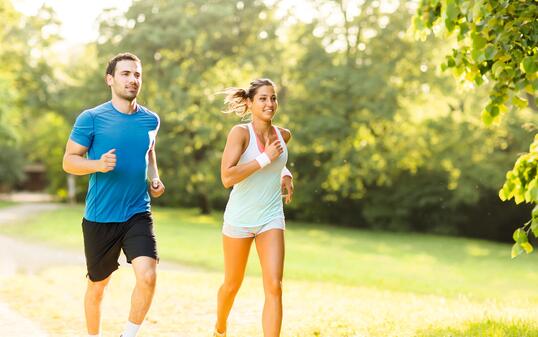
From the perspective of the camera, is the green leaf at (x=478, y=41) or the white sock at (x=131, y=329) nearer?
the green leaf at (x=478, y=41)

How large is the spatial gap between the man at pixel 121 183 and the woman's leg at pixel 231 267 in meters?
0.59

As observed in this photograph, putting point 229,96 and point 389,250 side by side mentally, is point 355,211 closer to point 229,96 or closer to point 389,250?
point 389,250

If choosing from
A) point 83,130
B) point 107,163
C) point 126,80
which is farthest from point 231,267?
point 126,80

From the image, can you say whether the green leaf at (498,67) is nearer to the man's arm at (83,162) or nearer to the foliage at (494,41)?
the foliage at (494,41)

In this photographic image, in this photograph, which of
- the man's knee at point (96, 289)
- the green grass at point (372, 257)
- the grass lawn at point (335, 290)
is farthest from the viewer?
the green grass at point (372, 257)

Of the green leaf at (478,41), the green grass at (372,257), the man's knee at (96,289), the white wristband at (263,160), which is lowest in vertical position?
the green grass at (372,257)

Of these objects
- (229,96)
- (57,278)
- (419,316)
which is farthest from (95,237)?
(57,278)

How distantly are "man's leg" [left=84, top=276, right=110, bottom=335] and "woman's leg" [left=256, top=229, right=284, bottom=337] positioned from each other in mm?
1310

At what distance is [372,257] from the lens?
81.9 feet

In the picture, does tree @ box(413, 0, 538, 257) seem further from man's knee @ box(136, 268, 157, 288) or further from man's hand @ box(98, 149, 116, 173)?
man's knee @ box(136, 268, 157, 288)

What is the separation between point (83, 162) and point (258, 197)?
1329 millimetres

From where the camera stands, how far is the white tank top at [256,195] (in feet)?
18.3

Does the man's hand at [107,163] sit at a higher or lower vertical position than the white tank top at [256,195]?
higher

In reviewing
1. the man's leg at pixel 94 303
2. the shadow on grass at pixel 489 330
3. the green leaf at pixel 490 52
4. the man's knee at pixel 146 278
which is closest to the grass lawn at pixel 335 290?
the shadow on grass at pixel 489 330
